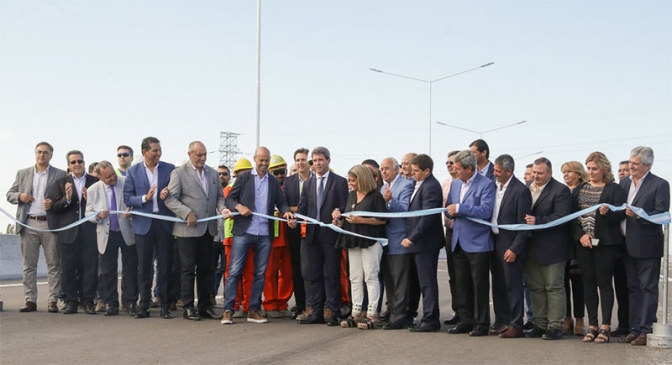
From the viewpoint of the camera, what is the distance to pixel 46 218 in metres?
11.9

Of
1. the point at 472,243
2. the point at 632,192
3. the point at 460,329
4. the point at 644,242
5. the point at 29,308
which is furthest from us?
the point at 29,308

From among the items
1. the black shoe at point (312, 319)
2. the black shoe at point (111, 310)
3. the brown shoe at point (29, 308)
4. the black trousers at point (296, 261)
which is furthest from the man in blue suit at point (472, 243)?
the brown shoe at point (29, 308)

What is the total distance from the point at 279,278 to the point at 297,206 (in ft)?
4.23

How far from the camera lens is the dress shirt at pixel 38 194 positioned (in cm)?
1191

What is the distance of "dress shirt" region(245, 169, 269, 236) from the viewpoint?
11.0 meters

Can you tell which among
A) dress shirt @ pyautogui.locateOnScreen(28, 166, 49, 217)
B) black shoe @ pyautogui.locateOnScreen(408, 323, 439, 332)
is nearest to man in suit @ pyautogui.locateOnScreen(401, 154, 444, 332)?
black shoe @ pyautogui.locateOnScreen(408, 323, 439, 332)

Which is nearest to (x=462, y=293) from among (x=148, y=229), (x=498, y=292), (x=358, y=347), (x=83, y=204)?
(x=498, y=292)

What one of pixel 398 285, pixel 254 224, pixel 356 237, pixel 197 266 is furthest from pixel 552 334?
pixel 197 266

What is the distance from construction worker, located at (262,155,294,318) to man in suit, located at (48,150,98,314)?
2546 mm

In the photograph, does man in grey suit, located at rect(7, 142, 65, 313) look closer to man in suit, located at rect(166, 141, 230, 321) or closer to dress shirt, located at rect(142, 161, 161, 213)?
dress shirt, located at rect(142, 161, 161, 213)

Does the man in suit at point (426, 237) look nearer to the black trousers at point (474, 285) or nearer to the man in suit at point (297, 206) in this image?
the black trousers at point (474, 285)

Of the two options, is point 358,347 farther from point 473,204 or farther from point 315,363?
point 473,204

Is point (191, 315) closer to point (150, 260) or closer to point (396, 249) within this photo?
point (150, 260)

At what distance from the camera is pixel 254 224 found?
11.0 m
